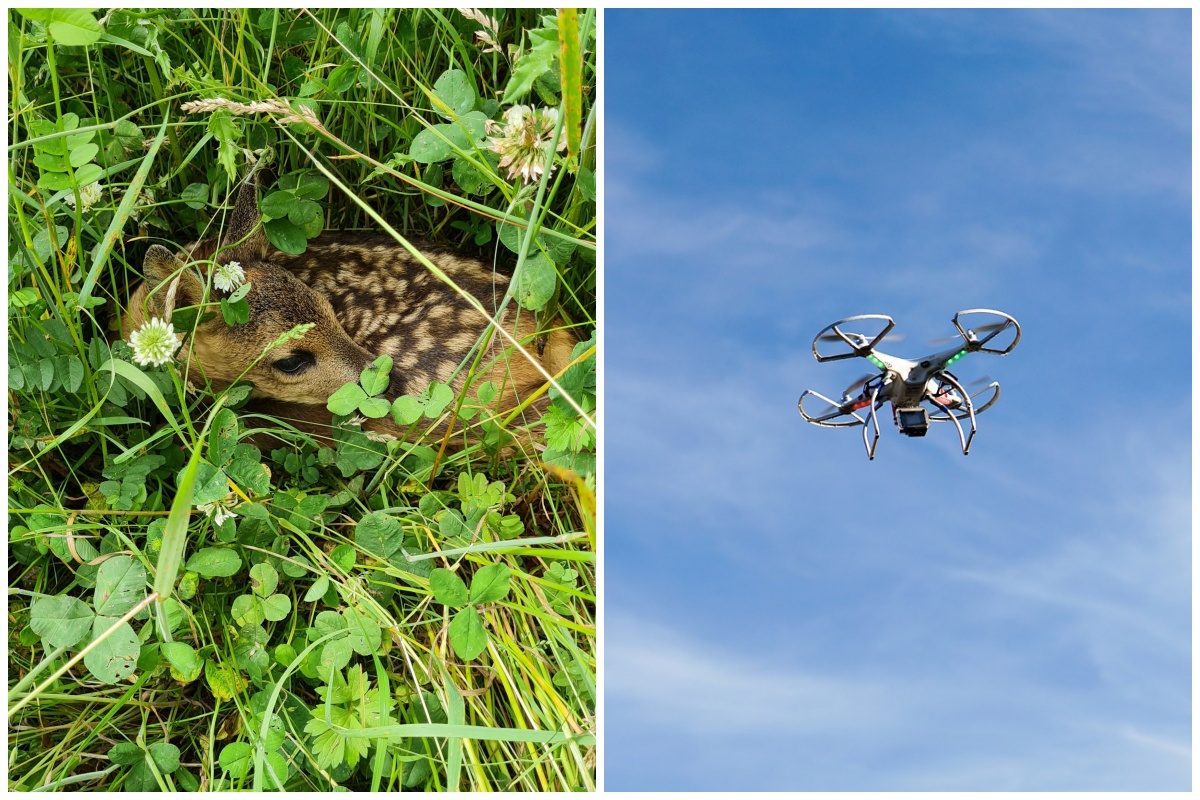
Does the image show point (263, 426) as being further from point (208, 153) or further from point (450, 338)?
point (208, 153)

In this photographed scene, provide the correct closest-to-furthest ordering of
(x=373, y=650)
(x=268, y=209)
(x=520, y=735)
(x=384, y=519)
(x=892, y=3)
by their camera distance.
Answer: (x=892, y=3), (x=520, y=735), (x=373, y=650), (x=384, y=519), (x=268, y=209)

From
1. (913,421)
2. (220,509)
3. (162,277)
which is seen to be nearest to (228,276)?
(162,277)

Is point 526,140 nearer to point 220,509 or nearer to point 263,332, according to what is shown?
point 263,332

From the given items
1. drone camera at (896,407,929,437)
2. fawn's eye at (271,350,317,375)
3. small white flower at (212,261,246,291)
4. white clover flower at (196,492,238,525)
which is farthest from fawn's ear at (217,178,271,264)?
drone camera at (896,407,929,437)

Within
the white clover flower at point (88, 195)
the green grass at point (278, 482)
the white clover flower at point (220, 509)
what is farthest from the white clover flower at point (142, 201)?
the white clover flower at point (220, 509)

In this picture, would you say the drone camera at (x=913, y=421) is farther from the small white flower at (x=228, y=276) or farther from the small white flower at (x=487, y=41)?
the small white flower at (x=228, y=276)

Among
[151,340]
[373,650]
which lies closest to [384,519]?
[373,650]
